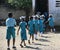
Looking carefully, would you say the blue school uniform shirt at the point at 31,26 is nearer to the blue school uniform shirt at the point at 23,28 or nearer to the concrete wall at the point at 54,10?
→ the blue school uniform shirt at the point at 23,28

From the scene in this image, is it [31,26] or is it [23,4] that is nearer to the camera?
[31,26]

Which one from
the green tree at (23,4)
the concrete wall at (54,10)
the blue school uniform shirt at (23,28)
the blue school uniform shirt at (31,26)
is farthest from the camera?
the green tree at (23,4)

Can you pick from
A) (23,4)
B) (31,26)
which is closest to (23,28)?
(31,26)

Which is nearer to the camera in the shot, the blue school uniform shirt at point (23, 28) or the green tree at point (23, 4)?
the blue school uniform shirt at point (23, 28)

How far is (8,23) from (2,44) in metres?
2.08

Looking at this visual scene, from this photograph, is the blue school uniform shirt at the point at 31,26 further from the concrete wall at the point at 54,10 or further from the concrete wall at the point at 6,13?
the concrete wall at the point at 6,13

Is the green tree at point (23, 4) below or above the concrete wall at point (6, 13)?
above

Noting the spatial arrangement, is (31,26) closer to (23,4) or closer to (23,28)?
(23,28)

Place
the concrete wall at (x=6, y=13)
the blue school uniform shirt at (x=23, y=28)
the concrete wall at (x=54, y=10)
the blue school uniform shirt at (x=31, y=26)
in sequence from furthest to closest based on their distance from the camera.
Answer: the concrete wall at (x=6, y=13), the concrete wall at (x=54, y=10), the blue school uniform shirt at (x=31, y=26), the blue school uniform shirt at (x=23, y=28)

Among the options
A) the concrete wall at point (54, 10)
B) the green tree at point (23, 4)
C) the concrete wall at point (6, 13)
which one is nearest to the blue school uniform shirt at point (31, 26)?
the concrete wall at point (54, 10)

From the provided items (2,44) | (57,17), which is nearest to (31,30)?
(2,44)

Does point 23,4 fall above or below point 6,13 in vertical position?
above

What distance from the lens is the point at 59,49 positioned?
1286 cm

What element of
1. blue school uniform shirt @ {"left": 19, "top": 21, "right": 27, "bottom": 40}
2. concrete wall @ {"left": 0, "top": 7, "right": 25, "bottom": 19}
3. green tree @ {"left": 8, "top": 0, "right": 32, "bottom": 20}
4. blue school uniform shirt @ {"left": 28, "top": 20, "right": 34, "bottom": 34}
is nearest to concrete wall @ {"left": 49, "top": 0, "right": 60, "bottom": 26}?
green tree @ {"left": 8, "top": 0, "right": 32, "bottom": 20}
